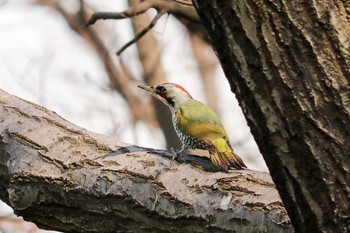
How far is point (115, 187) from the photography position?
129 inches

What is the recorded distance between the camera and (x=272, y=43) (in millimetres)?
2018

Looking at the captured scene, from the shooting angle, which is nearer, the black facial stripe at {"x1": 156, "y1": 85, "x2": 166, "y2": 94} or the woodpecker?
the woodpecker

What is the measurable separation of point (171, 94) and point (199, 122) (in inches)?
27.6

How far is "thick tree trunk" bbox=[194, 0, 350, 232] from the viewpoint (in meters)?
2.00

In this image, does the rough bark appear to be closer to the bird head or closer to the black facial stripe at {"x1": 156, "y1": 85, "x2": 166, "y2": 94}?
the bird head

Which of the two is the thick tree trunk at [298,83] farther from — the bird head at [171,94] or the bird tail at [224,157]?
the bird head at [171,94]

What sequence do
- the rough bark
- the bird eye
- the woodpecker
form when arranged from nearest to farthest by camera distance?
the rough bark < the woodpecker < the bird eye

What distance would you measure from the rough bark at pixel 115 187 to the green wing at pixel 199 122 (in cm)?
120

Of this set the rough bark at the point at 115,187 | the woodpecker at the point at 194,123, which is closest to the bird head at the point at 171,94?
the woodpecker at the point at 194,123

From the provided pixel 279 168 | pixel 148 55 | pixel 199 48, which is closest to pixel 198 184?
pixel 279 168

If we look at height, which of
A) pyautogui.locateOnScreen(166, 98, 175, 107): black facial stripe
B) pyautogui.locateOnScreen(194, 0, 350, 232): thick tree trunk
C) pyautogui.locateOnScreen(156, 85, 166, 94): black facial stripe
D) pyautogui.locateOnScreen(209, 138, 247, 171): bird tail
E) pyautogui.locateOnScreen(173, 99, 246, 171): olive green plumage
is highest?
pyautogui.locateOnScreen(156, 85, 166, 94): black facial stripe

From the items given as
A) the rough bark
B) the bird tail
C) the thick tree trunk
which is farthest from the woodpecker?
the thick tree trunk

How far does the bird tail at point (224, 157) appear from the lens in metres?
3.53

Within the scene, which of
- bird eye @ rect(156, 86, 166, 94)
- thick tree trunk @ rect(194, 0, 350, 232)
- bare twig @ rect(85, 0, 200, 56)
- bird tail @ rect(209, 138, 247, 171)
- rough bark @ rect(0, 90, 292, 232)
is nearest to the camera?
thick tree trunk @ rect(194, 0, 350, 232)
